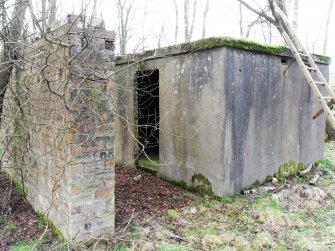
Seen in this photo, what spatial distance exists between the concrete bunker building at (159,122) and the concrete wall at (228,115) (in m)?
0.02

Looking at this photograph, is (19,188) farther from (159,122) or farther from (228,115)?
(228,115)

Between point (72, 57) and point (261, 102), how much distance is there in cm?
337

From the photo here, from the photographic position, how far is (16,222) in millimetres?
3957

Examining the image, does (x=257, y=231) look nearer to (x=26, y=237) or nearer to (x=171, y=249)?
(x=171, y=249)

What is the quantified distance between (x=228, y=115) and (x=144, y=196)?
5.94 ft

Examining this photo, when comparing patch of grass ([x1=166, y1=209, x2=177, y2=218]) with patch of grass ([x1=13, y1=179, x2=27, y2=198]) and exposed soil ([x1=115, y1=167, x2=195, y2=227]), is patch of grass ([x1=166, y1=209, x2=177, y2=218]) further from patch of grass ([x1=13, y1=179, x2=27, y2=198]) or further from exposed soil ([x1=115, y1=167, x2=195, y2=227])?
patch of grass ([x1=13, y1=179, x2=27, y2=198])

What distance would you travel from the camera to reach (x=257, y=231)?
3.89 meters

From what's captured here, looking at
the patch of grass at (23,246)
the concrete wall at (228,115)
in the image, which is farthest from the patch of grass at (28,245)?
the concrete wall at (228,115)

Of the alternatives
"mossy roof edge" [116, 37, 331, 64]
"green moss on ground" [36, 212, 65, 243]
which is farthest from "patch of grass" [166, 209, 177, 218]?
"mossy roof edge" [116, 37, 331, 64]

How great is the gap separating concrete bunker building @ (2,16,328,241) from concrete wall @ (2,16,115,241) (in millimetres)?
11

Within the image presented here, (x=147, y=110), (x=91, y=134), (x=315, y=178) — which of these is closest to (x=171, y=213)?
(x=91, y=134)

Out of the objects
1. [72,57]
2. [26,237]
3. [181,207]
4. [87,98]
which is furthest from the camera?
[181,207]

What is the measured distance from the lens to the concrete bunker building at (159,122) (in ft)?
10.4

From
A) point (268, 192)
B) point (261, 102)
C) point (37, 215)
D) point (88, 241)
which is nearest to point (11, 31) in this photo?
point (37, 215)
